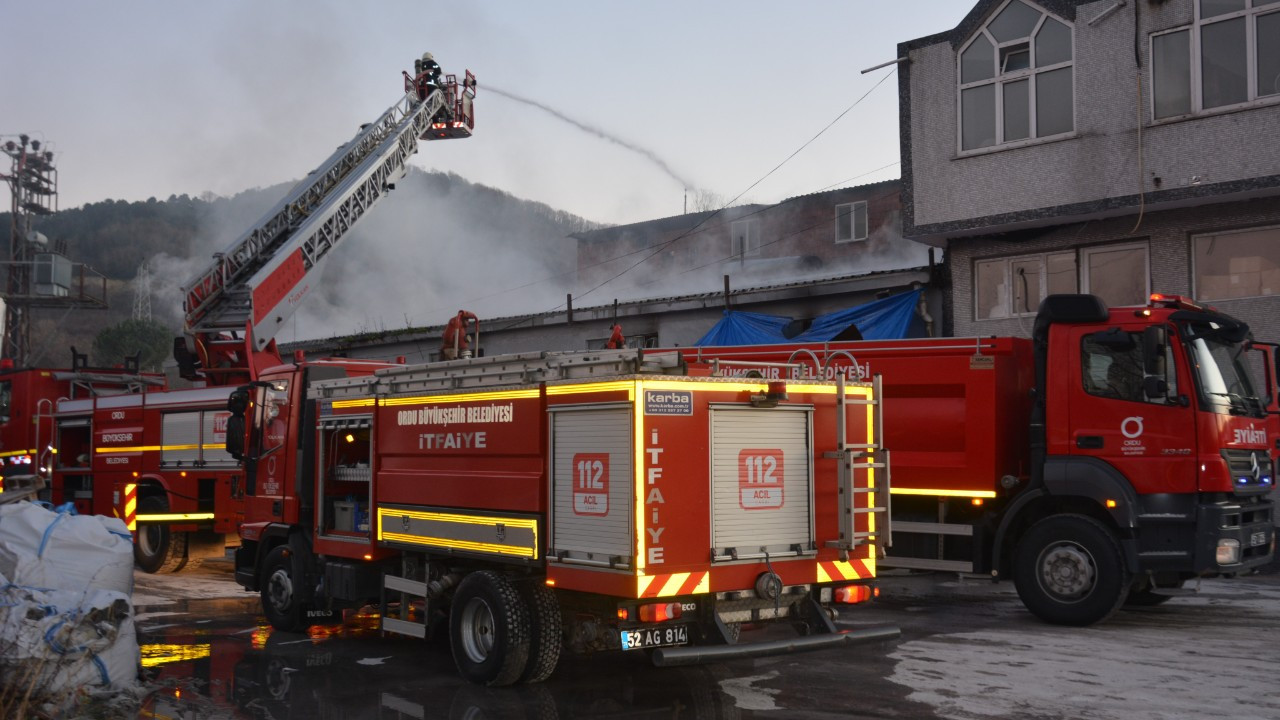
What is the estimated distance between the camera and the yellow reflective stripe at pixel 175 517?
15445mm

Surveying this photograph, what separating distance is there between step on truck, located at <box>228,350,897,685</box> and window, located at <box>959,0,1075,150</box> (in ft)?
33.5

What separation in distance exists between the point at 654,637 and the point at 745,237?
3127 cm

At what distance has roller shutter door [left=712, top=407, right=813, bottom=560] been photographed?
282 inches

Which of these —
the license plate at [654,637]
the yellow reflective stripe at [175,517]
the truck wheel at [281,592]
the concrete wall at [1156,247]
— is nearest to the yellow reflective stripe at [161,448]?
the yellow reflective stripe at [175,517]

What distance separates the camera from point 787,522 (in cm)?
752

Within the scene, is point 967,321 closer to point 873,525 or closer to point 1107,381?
point 1107,381

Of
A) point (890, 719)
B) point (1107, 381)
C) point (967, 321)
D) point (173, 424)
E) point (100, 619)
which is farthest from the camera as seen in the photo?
point (967, 321)

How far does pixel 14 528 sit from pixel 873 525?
6346 millimetres

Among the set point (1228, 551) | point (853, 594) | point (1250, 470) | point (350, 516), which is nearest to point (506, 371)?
point (350, 516)

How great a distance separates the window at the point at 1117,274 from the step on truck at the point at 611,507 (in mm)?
9752

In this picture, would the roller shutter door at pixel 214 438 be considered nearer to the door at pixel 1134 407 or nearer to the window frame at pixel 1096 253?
the door at pixel 1134 407

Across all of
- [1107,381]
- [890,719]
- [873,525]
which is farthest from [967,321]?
[890,719]

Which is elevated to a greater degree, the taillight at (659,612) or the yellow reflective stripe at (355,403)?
the yellow reflective stripe at (355,403)

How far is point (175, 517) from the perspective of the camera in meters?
15.5
